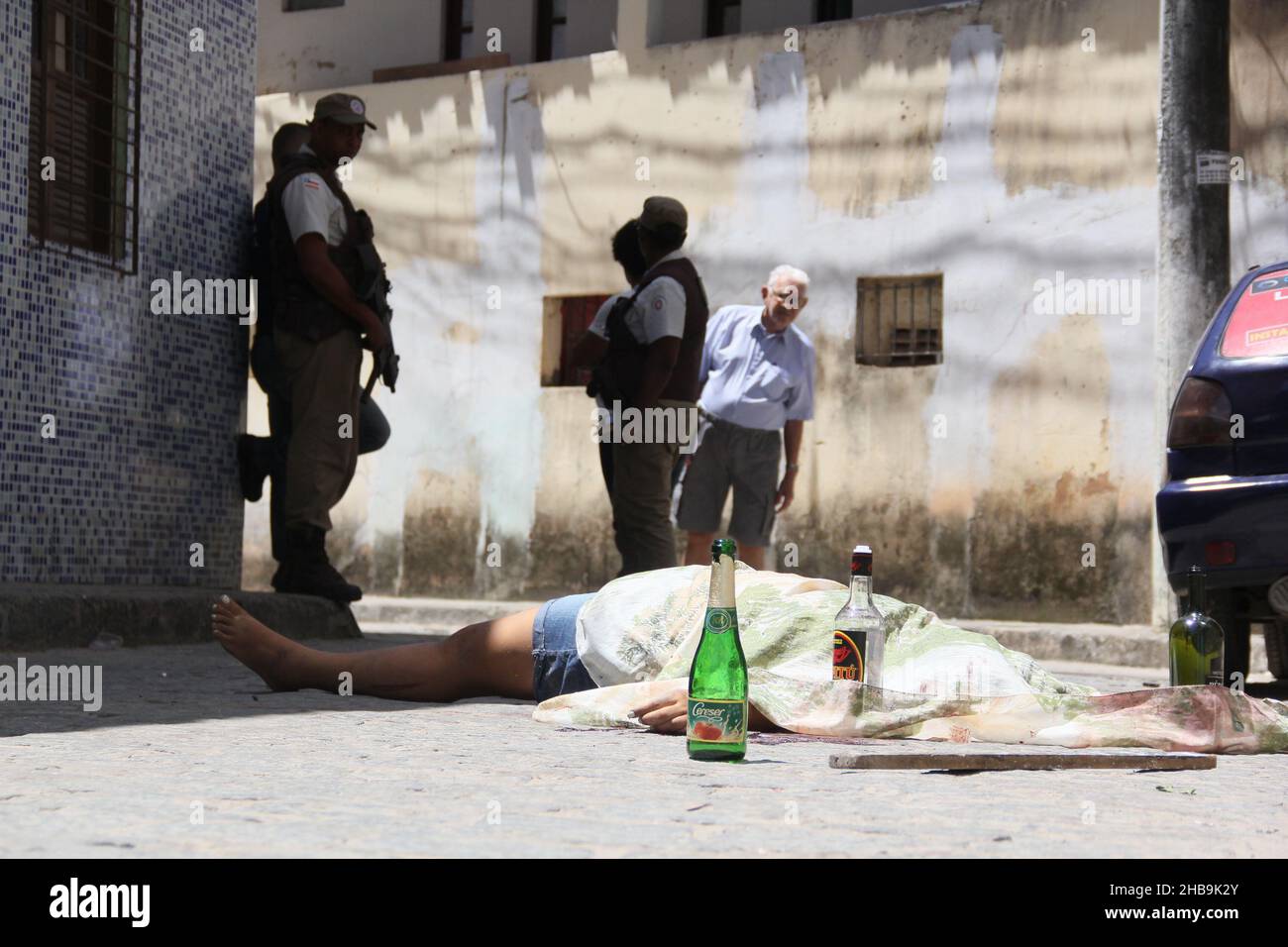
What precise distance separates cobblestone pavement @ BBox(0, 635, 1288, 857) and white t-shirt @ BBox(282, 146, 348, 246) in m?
3.81

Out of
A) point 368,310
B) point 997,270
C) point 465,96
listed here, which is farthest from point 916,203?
point 368,310

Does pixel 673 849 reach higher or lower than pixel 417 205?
lower

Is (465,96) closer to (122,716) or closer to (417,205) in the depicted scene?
(417,205)

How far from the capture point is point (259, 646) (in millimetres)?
5281

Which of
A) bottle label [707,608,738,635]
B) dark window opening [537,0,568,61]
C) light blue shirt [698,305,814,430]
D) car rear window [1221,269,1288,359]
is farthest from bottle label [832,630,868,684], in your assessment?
dark window opening [537,0,568,61]

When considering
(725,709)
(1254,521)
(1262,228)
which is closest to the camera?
(725,709)

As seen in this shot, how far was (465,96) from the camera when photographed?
1507 centimetres

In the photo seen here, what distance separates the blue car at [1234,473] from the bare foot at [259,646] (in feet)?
10.5

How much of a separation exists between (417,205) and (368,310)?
22.7 feet

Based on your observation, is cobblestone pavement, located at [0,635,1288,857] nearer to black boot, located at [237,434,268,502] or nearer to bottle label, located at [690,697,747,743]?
Result: bottle label, located at [690,697,747,743]

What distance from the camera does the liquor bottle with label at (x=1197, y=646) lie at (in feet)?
17.8

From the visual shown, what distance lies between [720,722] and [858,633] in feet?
2.05

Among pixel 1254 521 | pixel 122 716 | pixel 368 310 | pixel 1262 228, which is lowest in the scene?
pixel 122 716

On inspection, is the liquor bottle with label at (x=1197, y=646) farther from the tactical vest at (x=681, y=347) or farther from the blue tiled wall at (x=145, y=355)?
the blue tiled wall at (x=145, y=355)
